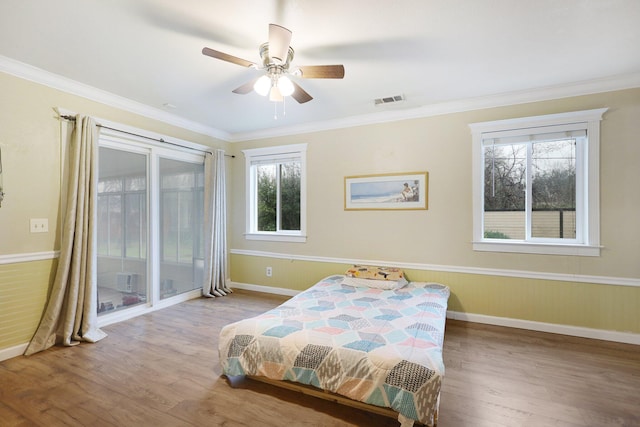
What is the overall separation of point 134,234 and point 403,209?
3.38 m

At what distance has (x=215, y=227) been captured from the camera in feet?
15.1

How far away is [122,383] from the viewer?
7.45 feet

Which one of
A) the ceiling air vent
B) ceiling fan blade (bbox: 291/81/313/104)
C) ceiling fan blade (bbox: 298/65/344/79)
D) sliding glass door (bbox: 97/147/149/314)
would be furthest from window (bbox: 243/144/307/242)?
ceiling fan blade (bbox: 298/65/344/79)

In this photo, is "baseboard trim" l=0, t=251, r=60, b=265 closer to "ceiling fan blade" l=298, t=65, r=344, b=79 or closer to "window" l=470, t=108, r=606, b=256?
"ceiling fan blade" l=298, t=65, r=344, b=79

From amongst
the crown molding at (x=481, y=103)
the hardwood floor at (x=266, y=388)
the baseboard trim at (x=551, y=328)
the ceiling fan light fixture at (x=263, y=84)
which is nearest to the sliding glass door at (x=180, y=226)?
the hardwood floor at (x=266, y=388)

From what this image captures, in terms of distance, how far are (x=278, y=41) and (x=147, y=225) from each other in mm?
3011

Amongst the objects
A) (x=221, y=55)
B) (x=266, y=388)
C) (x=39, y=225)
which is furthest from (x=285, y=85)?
(x=39, y=225)

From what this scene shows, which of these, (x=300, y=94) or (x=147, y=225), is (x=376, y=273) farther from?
(x=147, y=225)

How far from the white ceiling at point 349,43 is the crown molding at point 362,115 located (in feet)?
0.15

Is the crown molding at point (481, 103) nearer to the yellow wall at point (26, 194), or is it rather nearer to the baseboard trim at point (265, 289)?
the baseboard trim at point (265, 289)

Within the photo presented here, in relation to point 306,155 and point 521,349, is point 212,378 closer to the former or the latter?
point 521,349

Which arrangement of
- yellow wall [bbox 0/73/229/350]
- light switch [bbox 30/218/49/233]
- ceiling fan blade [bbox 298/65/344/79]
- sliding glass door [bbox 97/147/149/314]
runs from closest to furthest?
ceiling fan blade [bbox 298/65/344/79] < yellow wall [bbox 0/73/229/350] < light switch [bbox 30/218/49/233] < sliding glass door [bbox 97/147/149/314]

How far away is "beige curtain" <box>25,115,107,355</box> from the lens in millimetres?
2852

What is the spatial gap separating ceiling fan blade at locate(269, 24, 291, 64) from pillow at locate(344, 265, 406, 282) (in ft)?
8.44
